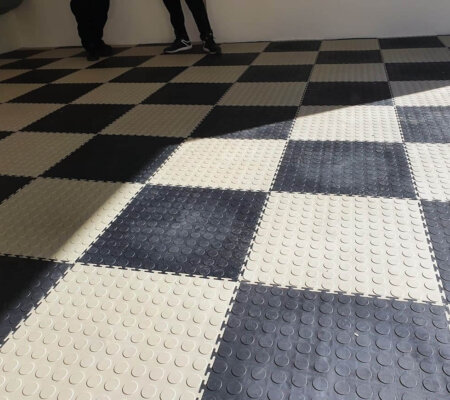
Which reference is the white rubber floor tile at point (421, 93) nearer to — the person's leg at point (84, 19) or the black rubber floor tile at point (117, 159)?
the black rubber floor tile at point (117, 159)

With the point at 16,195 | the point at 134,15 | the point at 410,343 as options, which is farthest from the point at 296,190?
the point at 134,15

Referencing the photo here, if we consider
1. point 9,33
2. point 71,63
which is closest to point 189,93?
point 71,63

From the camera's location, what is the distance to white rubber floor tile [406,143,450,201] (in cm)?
145

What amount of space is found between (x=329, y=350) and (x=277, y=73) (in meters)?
2.35

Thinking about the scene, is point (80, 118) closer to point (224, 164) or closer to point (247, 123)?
point (247, 123)

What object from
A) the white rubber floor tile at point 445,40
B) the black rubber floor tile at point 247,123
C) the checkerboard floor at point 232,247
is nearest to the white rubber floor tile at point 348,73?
the checkerboard floor at point 232,247

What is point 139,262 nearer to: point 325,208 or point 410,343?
point 325,208

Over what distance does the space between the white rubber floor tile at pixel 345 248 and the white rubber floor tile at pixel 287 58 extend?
1.98m

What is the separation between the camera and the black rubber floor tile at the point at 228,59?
A: 10.8ft

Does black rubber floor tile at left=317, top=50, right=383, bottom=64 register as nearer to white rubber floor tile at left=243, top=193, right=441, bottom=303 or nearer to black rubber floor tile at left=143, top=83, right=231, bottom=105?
black rubber floor tile at left=143, top=83, right=231, bottom=105

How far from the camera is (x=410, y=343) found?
943 millimetres

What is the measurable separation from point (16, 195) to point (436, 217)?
5.04ft

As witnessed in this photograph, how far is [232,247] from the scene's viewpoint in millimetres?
1278

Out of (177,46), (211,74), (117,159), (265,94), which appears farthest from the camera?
(177,46)
